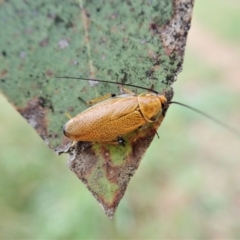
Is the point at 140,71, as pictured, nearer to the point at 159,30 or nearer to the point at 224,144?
the point at 159,30

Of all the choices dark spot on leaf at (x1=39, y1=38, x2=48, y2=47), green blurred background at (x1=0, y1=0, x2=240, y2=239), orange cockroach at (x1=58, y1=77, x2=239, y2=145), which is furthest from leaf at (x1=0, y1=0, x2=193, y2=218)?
green blurred background at (x1=0, y1=0, x2=240, y2=239)

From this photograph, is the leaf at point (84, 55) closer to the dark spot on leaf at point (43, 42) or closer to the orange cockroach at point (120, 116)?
the dark spot on leaf at point (43, 42)

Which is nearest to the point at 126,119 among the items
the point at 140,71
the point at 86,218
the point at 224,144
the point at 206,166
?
the point at 140,71

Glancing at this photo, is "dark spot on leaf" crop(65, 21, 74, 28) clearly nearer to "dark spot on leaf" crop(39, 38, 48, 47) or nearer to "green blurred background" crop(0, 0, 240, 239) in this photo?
"dark spot on leaf" crop(39, 38, 48, 47)

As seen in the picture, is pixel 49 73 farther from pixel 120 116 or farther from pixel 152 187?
pixel 152 187

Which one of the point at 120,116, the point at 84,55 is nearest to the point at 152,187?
the point at 120,116

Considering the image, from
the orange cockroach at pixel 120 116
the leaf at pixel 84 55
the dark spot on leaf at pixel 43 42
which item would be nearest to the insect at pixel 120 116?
the orange cockroach at pixel 120 116
